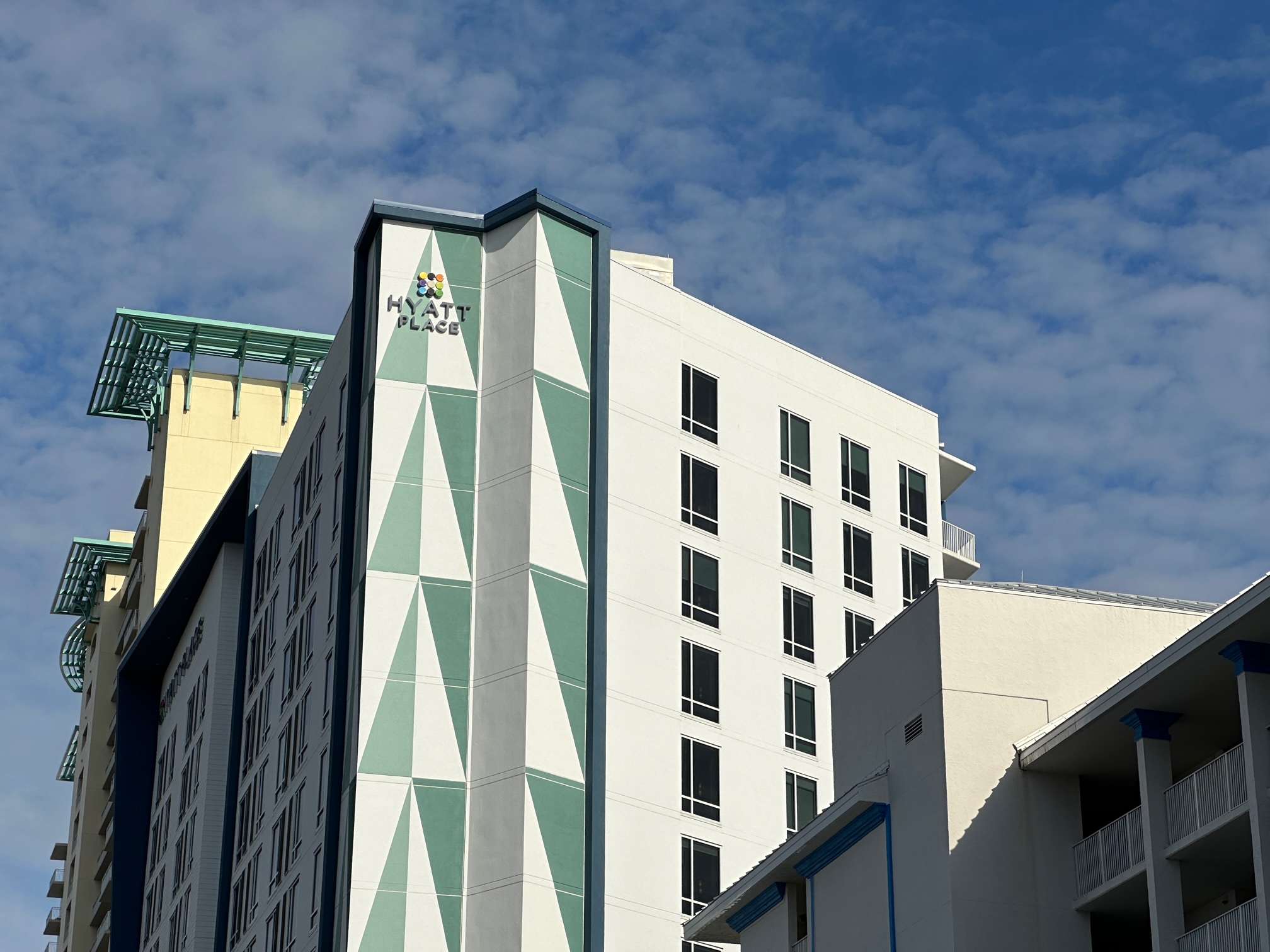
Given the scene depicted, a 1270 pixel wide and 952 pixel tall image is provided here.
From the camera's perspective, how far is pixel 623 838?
70.4 m

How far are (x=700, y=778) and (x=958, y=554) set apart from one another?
78.0ft

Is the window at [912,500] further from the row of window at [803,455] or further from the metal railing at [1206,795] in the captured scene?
the metal railing at [1206,795]

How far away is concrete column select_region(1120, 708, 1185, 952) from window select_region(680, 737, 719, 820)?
3273 centimetres

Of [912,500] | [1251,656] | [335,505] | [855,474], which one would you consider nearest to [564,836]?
[335,505]

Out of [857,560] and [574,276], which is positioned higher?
[574,276]

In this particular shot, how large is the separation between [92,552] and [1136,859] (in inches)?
4206

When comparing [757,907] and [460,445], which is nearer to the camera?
[757,907]

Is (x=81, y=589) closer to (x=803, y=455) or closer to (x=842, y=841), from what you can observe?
(x=803, y=455)

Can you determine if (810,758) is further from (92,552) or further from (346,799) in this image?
(92,552)

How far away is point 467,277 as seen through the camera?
75438 millimetres

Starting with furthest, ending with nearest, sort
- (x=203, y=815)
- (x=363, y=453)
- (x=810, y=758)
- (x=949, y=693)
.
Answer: (x=203, y=815) → (x=810, y=758) → (x=363, y=453) → (x=949, y=693)

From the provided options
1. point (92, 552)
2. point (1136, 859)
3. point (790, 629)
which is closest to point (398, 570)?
point (790, 629)

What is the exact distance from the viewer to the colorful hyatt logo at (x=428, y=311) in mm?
74500

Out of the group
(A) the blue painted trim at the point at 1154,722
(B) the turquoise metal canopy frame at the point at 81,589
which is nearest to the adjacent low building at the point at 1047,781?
(A) the blue painted trim at the point at 1154,722
